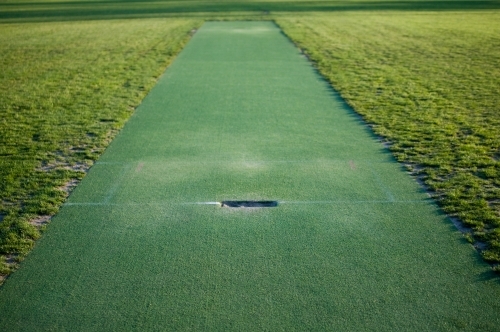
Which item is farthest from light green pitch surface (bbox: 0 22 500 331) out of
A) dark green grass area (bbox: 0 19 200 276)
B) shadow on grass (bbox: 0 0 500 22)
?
shadow on grass (bbox: 0 0 500 22)

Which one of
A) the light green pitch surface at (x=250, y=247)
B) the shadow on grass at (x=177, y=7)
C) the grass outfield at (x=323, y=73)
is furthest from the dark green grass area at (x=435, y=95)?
the shadow on grass at (x=177, y=7)

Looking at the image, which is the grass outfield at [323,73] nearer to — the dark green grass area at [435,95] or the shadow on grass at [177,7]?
the dark green grass area at [435,95]

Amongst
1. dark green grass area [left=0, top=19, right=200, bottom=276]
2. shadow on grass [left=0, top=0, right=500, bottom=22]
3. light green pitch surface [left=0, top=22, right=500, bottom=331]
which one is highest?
shadow on grass [left=0, top=0, right=500, bottom=22]

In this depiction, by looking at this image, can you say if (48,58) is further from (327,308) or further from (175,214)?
(327,308)

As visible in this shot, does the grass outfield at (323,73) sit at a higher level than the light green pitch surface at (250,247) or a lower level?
higher

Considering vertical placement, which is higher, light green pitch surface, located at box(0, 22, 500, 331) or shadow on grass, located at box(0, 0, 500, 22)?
shadow on grass, located at box(0, 0, 500, 22)

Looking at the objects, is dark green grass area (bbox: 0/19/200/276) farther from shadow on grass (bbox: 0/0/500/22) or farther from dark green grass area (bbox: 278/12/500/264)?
shadow on grass (bbox: 0/0/500/22)

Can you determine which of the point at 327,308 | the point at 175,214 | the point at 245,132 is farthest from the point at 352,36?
the point at 327,308
